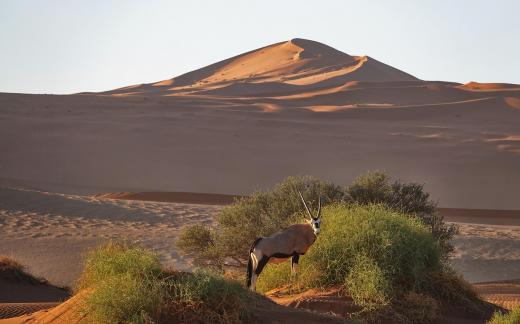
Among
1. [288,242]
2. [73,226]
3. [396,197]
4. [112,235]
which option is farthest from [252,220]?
[73,226]

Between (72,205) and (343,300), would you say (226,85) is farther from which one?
(343,300)

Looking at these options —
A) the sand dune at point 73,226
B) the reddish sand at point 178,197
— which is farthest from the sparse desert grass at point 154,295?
the reddish sand at point 178,197

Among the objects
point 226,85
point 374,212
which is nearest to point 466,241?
point 374,212

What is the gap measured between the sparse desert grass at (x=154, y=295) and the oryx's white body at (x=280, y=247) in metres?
2.25

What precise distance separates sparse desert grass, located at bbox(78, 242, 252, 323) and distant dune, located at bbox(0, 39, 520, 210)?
28723 millimetres

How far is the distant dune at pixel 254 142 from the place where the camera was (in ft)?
140

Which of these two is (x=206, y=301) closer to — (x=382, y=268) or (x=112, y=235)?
(x=382, y=268)

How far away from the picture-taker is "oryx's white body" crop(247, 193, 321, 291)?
34.0ft

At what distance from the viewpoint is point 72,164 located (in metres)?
45.8

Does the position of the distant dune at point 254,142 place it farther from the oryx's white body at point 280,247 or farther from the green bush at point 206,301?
the green bush at point 206,301

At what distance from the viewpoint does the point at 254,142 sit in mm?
53250

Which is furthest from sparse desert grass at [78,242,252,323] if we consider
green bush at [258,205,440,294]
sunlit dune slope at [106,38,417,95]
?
sunlit dune slope at [106,38,417,95]

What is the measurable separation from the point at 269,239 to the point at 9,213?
1731cm

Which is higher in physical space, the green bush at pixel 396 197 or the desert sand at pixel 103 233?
the green bush at pixel 396 197
